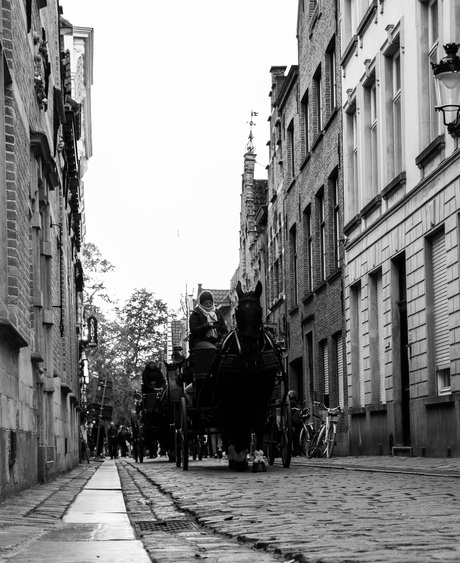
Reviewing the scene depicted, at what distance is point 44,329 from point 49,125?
3363 mm

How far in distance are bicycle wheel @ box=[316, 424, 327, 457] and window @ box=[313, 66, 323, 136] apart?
34.5 ft

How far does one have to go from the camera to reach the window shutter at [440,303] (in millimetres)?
19188

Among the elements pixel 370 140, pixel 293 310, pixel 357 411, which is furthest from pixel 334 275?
pixel 293 310

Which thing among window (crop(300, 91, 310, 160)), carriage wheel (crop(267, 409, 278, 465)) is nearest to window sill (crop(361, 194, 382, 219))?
carriage wheel (crop(267, 409, 278, 465))

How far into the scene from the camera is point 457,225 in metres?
18.0

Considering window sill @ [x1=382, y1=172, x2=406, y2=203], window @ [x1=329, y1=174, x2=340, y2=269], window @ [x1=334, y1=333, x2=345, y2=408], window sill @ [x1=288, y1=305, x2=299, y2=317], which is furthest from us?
window sill @ [x1=288, y1=305, x2=299, y2=317]

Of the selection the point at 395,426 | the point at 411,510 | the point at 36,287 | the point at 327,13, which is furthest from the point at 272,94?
the point at 411,510

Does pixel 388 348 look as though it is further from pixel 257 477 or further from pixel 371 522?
pixel 371 522

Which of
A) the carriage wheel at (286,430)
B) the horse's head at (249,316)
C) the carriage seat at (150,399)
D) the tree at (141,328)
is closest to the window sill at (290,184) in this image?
the carriage seat at (150,399)

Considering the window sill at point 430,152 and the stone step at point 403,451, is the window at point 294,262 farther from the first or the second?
the window sill at point 430,152

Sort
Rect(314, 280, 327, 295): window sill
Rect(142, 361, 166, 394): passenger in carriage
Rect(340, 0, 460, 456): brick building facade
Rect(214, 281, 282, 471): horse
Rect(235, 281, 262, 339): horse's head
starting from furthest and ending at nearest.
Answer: Rect(314, 280, 327, 295): window sill, Rect(142, 361, 166, 394): passenger in carriage, Rect(340, 0, 460, 456): brick building facade, Rect(214, 281, 282, 471): horse, Rect(235, 281, 262, 339): horse's head

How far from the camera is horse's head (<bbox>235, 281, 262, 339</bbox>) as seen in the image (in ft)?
43.9

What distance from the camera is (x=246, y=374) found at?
45.1 ft

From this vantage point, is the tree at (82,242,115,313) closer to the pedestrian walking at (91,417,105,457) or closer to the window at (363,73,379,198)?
the pedestrian walking at (91,417,105,457)
